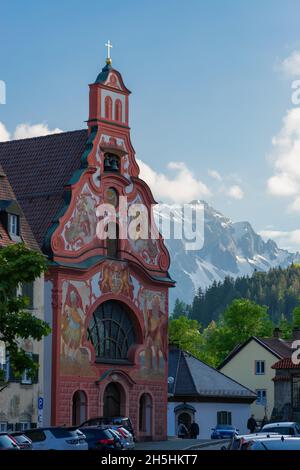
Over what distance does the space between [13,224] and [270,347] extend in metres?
63.1

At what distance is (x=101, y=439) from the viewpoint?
50.7 m

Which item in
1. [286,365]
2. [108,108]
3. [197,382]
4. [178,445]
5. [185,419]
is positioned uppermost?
[108,108]

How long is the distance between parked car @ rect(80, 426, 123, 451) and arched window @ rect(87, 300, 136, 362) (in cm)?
2170

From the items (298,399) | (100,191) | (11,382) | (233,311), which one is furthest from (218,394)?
(233,311)

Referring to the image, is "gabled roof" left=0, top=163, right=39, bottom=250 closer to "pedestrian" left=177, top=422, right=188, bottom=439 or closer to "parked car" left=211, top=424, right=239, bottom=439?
"parked car" left=211, top=424, right=239, bottom=439

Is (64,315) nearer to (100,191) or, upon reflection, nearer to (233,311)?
(100,191)

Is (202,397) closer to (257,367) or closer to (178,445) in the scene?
(178,445)

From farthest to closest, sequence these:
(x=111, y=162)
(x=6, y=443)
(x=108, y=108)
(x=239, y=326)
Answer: (x=239, y=326)
(x=108, y=108)
(x=111, y=162)
(x=6, y=443)

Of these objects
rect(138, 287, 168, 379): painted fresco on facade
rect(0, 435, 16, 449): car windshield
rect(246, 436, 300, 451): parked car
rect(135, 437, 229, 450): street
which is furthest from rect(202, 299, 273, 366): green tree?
rect(246, 436, 300, 451): parked car

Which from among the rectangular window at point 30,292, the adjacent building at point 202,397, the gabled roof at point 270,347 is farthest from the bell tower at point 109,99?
the gabled roof at point 270,347

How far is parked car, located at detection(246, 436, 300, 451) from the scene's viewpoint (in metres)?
26.8

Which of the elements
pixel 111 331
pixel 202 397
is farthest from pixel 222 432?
pixel 111 331

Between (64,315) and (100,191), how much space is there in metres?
8.30

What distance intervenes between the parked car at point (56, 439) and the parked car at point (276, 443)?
58.8 feet
